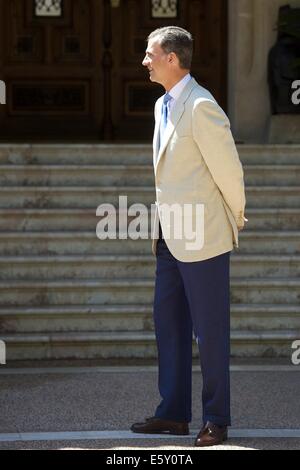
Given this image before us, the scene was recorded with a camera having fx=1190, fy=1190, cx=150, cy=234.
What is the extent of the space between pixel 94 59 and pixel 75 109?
54 centimetres

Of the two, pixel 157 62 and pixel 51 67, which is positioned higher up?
pixel 157 62

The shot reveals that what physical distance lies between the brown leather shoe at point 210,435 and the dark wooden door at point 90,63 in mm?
6527

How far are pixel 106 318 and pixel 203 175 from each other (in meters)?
2.80

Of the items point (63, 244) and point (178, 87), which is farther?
point (63, 244)

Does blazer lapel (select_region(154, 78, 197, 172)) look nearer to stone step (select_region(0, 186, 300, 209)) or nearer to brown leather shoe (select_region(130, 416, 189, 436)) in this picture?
brown leather shoe (select_region(130, 416, 189, 436))

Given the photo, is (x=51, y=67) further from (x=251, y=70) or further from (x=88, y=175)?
(x=88, y=175)

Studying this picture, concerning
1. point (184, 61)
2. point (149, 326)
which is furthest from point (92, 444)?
point (149, 326)

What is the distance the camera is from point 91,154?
9.89 m

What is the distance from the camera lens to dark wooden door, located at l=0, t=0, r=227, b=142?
1205cm

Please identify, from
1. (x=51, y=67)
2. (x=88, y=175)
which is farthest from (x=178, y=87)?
(x=51, y=67)

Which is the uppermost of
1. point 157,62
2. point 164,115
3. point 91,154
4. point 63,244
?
point 157,62

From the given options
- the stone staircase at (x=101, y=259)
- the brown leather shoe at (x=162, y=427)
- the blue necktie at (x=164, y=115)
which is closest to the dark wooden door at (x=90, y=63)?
the stone staircase at (x=101, y=259)

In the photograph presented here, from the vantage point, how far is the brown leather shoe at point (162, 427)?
6000 mm

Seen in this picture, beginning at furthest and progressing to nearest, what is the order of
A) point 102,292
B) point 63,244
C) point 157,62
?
1. point 63,244
2. point 102,292
3. point 157,62
